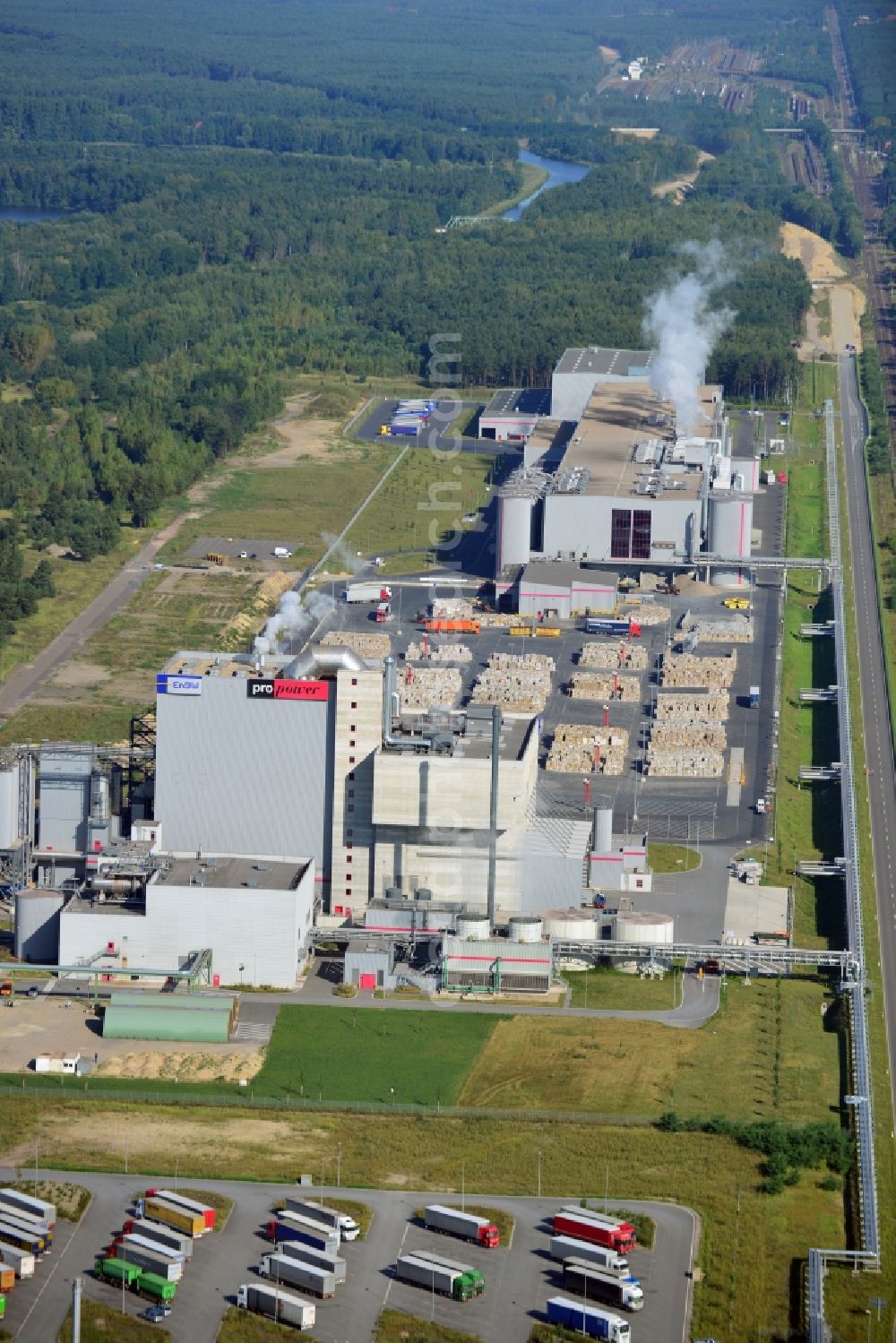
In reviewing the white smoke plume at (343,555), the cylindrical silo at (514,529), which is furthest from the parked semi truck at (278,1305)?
the white smoke plume at (343,555)

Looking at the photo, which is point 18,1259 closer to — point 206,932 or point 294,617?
point 206,932

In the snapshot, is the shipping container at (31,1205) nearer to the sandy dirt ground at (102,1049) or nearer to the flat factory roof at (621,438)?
the sandy dirt ground at (102,1049)

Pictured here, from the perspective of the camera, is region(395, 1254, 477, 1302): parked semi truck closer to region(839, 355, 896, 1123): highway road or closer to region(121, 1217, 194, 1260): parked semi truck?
region(121, 1217, 194, 1260): parked semi truck

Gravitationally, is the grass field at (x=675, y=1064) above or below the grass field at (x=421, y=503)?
below

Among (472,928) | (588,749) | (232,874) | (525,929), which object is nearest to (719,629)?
(588,749)

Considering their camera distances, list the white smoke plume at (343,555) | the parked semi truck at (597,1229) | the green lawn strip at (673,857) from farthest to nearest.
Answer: the white smoke plume at (343,555) < the green lawn strip at (673,857) < the parked semi truck at (597,1229)

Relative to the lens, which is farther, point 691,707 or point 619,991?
point 691,707

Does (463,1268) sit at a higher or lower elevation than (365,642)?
lower
